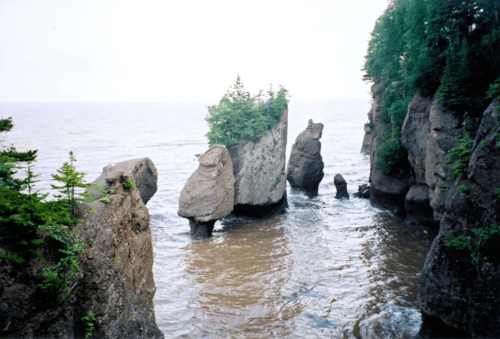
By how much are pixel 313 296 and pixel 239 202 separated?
29.0 feet

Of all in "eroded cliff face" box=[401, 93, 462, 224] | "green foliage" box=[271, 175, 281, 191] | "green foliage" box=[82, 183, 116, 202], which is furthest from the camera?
"green foliage" box=[271, 175, 281, 191]

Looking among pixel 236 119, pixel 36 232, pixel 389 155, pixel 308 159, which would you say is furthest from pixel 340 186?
pixel 36 232

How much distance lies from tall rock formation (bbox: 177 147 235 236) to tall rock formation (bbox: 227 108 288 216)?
141 cm

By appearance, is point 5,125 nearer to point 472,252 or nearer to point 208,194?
point 472,252

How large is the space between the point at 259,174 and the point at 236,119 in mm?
3551

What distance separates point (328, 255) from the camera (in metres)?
15.9

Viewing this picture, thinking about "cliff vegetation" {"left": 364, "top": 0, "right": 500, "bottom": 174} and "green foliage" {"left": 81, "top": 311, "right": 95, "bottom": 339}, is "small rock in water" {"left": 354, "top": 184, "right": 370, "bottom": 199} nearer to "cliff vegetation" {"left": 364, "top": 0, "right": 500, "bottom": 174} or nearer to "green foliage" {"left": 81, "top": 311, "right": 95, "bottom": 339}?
"cliff vegetation" {"left": 364, "top": 0, "right": 500, "bottom": 174}

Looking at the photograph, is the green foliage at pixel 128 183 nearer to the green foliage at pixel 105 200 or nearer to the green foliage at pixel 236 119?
the green foliage at pixel 105 200

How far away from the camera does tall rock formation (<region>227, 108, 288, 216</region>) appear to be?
20516 mm

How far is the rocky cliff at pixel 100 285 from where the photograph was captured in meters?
5.40

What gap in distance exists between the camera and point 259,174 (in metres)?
21.0

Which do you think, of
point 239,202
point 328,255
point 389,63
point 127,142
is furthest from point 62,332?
point 127,142

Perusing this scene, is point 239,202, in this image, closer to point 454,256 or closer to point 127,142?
point 454,256

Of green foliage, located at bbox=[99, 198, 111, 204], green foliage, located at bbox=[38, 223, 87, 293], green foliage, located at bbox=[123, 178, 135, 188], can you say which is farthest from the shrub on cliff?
green foliage, located at bbox=[123, 178, 135, 188]
